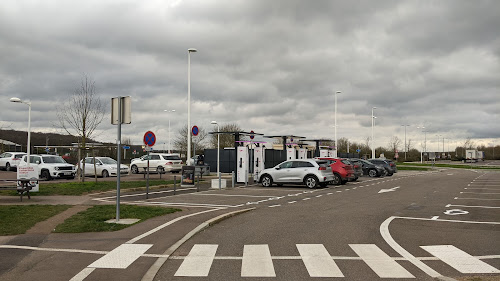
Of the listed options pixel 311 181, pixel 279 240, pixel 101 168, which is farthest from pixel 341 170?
pixel 279 240

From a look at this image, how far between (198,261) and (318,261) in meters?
1.89

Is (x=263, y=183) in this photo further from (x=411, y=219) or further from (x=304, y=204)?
(x=411, y=219)

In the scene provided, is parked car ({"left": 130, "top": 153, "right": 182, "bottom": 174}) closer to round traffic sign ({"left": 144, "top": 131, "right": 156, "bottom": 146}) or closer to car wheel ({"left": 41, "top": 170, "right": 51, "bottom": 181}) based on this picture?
car wheel ({"left": 41, "top": 170, "right": 51, "bottom": 181})

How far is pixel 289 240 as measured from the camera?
865cm

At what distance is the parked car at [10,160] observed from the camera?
37.6 metres

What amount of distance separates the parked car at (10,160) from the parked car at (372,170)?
2955 centimetres

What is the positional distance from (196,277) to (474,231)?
693 centimetres

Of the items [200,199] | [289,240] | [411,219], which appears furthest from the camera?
[200,199]

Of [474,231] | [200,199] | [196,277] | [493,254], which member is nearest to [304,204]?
[200,199]

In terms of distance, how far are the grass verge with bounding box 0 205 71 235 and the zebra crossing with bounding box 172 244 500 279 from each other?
14.5 feet

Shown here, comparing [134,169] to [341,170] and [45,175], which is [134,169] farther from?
[341,170]

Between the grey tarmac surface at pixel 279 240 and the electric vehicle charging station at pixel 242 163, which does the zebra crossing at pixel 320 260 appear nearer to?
the grey tarmac surface at pixel 279 240

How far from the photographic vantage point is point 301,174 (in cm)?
2341

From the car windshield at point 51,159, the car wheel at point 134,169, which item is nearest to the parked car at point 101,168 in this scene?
the car windshield at point 51,159
